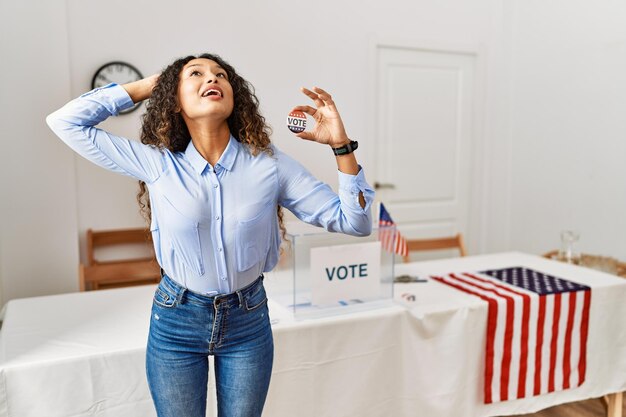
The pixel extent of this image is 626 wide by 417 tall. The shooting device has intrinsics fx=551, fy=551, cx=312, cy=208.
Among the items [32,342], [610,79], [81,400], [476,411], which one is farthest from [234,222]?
[610,79]

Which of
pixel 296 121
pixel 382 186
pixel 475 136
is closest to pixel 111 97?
pixel 296 121

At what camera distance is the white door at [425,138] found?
4.31 metres

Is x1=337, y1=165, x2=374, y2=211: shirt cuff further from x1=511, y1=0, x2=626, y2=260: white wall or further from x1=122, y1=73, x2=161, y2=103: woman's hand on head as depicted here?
x1=511, y1=0, x2=626, y2=260: white wall

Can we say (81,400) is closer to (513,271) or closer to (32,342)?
(32,342)

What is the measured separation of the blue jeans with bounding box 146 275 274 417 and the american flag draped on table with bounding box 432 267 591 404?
131 centimetres

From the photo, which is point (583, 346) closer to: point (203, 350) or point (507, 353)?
point (507, 353)

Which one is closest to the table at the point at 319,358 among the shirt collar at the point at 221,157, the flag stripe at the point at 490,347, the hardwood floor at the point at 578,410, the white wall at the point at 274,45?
the flag stripe at the point at 490,347

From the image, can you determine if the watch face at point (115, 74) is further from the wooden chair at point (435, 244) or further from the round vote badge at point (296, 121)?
the round vote badge at point (296, 121)

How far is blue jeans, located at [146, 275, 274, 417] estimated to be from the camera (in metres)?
1.26

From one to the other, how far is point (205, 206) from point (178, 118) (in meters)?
0.23

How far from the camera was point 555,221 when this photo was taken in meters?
4.12

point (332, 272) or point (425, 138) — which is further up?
point (425, 138)

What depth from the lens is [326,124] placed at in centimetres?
130

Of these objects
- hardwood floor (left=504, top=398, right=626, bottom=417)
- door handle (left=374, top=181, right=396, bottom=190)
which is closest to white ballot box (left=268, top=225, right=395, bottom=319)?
hardwood floor (left=504, top=398, right=626, bottom=417)
